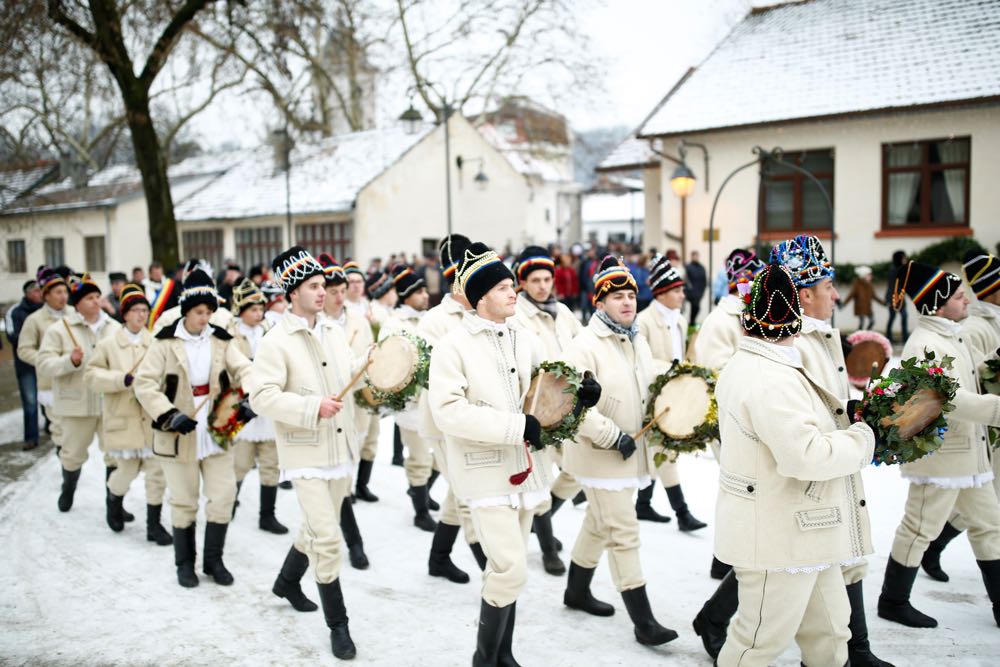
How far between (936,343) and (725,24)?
37.7 meters

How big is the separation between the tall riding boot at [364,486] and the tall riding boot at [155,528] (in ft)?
6.23

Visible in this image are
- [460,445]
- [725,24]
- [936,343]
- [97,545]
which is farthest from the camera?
[725,24]

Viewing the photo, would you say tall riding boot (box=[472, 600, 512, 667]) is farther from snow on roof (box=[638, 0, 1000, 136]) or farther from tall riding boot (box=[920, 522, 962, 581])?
snow on roof (box=[638, 0, 1000, 136])

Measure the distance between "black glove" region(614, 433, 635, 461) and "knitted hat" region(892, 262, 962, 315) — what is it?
1953 millimetres

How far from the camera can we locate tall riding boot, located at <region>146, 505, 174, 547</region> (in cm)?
733

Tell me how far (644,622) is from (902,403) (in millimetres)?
1994

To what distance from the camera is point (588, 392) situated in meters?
4.63

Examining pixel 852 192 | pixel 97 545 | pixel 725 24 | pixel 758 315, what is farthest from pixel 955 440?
pixel 725 24

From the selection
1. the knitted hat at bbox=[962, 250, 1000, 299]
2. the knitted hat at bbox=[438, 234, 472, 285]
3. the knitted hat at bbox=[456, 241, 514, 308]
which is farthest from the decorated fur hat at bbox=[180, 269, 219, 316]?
the knitted hat at bbox=[962, 250, 1000, 299]

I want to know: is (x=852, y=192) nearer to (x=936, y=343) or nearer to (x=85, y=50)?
(x=936, y=343)

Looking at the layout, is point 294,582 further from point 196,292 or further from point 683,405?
point 683,405

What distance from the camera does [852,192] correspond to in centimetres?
2008

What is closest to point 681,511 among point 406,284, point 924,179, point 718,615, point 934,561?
point 934,561

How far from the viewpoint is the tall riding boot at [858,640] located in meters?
4.57
